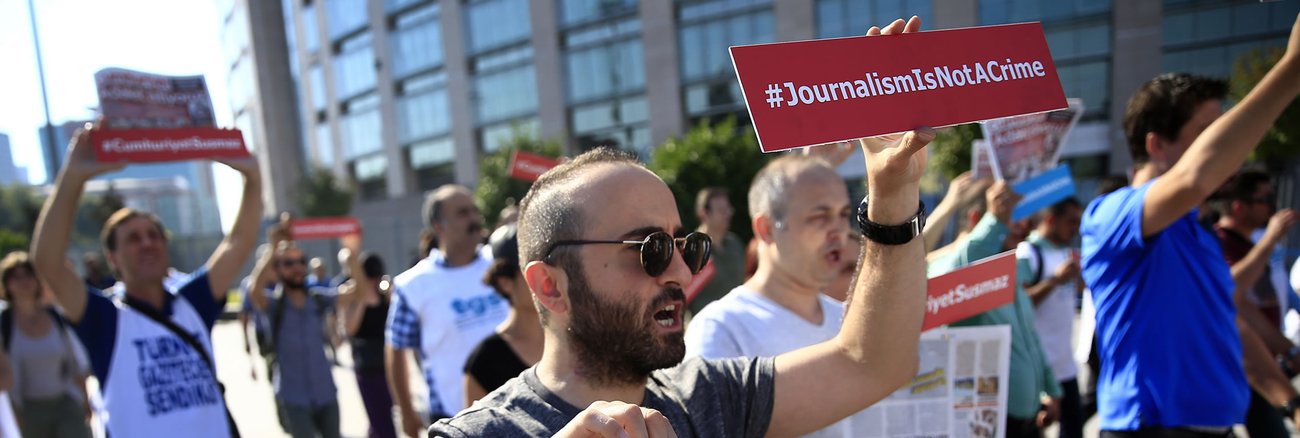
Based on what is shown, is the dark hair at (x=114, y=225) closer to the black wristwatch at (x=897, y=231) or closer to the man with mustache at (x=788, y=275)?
the man with mustache at (x=788, y=275)

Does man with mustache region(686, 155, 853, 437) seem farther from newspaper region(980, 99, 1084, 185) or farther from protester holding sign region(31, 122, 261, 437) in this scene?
protester holding sign region(31, 122, 261, 437)

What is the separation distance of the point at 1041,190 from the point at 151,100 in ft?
12.6

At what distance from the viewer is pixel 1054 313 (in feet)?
14.7

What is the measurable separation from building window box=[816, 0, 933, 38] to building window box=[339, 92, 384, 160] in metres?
26.9

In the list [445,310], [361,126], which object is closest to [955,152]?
[445,310]

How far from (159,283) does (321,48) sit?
4872cm

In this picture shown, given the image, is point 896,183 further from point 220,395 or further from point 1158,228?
point 220,395

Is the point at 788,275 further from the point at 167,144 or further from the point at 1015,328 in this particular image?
the point at 167,144

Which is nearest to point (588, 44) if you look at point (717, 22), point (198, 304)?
point (717, 22)

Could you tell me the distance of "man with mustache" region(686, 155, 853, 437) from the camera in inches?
85.8

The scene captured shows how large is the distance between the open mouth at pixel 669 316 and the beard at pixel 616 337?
0.02m

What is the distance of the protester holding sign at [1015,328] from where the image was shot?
3.25m

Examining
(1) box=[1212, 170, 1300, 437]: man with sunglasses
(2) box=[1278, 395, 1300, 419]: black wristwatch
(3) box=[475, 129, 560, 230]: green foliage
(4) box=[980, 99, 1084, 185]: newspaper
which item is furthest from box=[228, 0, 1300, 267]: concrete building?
(2) box=[1278, 395, 1300, 419]: black wristwatch

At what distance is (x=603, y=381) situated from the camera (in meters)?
1.43
